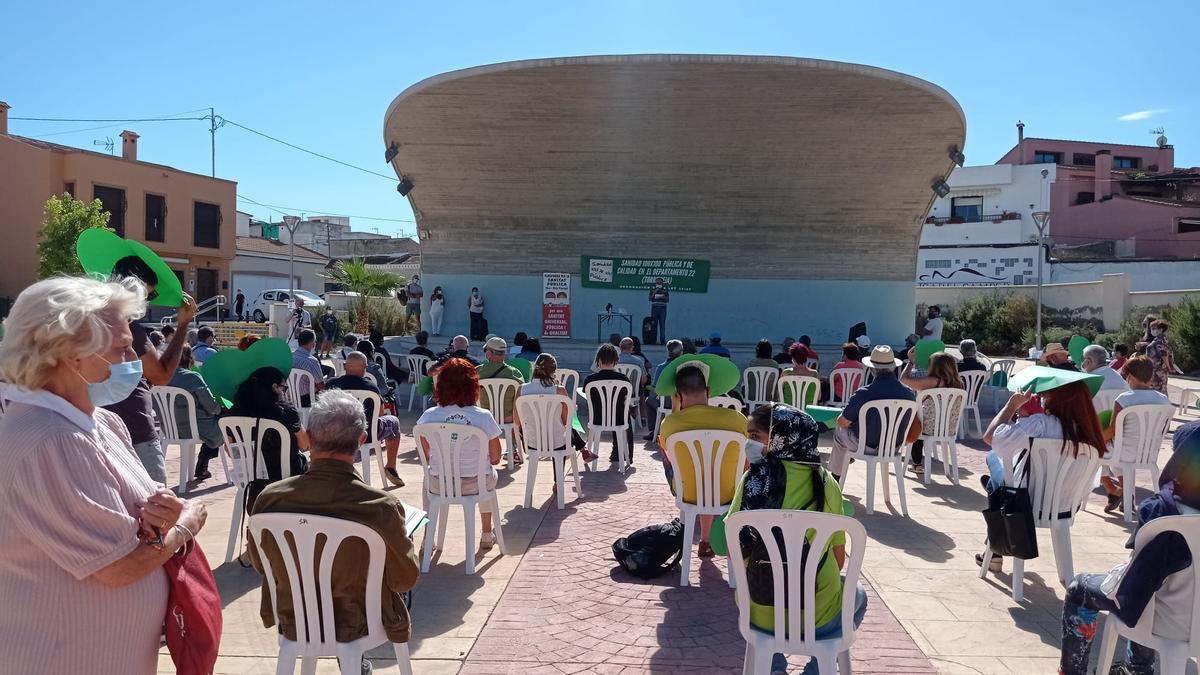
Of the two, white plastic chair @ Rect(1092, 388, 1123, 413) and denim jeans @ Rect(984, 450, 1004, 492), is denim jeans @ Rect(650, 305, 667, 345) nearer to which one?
white plastic chair @ Rect(1092, 388, 1123, 413)

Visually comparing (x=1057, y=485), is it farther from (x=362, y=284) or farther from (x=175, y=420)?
(x=362, y=284)

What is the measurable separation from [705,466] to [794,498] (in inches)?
63.2

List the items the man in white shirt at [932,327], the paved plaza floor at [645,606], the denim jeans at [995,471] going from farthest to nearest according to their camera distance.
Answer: the man in white shirt at [932,327] → the denim jeans at [995,471] → the paved plaza floor at [645,606]

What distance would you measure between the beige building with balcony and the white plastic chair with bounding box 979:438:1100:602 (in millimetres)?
33517

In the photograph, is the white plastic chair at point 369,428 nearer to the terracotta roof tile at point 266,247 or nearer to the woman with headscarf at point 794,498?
the woman with headscarf at point 794,498

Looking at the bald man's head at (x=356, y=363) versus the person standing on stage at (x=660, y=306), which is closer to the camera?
the bald man's head at (x=356, y=363)

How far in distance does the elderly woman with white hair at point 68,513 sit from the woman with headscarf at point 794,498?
1888mm

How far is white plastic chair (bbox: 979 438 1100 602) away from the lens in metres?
4.21

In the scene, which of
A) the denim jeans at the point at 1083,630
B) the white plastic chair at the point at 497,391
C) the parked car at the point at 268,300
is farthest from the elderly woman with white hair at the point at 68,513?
the parked car at the point at 268,300

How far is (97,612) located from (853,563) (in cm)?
218

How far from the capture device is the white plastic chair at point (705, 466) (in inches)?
180

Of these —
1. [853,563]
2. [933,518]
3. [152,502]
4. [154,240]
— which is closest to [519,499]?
[933,518]

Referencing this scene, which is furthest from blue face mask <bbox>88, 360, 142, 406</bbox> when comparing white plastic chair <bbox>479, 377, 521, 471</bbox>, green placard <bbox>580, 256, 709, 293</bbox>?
green placard <bbox>580, 256, 709, 293</bbox>

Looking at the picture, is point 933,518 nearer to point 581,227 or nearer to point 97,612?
point 97,612
